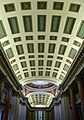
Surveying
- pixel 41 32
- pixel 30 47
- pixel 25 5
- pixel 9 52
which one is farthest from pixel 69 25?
pixel 9 52

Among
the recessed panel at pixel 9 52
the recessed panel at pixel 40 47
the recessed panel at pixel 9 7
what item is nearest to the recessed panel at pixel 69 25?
the recessed panel at pixel 40 47

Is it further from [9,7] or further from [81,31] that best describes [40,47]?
[9,7]

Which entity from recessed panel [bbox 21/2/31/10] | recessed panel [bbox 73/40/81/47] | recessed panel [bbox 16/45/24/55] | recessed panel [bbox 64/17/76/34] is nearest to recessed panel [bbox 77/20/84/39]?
recessed panel [bbox 64/17/76/34]

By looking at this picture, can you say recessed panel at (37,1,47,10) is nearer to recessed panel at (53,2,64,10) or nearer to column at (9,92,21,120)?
recessed panel at (53,2,64,10)

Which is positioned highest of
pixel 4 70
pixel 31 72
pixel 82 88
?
pixel 31 72

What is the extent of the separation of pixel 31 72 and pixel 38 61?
3997mm

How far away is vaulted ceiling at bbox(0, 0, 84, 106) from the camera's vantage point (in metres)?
11.9

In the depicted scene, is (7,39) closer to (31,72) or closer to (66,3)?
(66,3)

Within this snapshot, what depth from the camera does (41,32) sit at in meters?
15.2

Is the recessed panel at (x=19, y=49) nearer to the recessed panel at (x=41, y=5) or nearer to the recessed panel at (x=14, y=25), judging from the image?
the recessed panel at (x=14, y=25)

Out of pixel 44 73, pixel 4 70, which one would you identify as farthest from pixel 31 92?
pixel 4 70

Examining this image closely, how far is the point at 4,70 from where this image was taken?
15477 millimetres

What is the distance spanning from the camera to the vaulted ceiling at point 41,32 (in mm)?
11914

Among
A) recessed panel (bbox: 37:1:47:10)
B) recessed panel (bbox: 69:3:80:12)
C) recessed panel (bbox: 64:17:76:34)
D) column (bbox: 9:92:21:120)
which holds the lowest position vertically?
column (bbox: 9:92:21:120)
